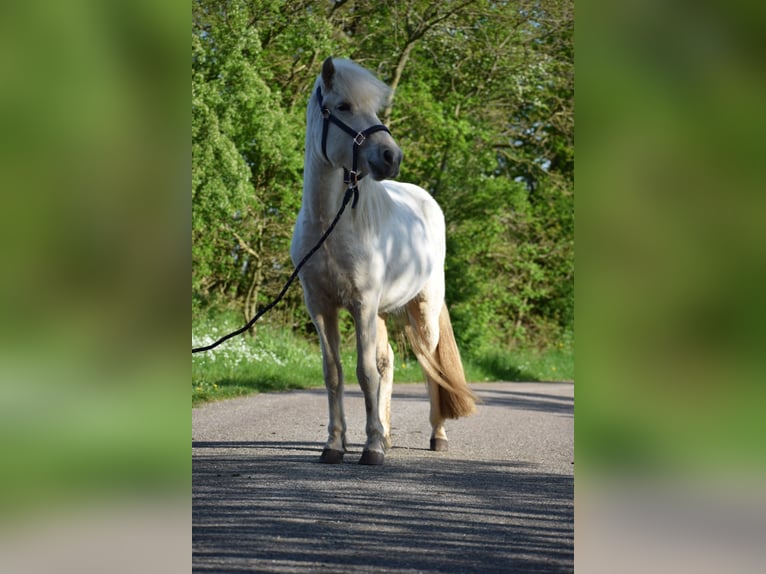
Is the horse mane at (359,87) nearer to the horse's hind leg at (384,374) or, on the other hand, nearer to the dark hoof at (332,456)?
the horse's hind leg at (384,374)

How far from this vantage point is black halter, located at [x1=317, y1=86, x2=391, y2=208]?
5.25 meters

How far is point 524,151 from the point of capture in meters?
22.6

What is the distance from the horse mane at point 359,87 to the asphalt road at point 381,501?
216 centimetres

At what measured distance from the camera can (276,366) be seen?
508 inches

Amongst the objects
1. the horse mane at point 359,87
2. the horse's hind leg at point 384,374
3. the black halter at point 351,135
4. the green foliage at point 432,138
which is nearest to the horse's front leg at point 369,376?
the horse's hind leg at point 384,374

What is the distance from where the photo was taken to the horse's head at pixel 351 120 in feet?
17.1

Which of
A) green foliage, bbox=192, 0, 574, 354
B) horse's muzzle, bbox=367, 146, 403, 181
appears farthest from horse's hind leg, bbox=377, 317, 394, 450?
green foliage, bbox=192, 0, 574, 354

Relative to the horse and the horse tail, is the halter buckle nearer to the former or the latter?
the horse

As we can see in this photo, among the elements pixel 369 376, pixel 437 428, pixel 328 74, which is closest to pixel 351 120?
pixel 328 74

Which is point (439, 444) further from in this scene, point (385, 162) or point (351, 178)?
point (385, 162)

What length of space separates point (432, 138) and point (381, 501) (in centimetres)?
1504

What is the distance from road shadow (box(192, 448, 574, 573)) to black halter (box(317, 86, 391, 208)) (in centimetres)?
168
